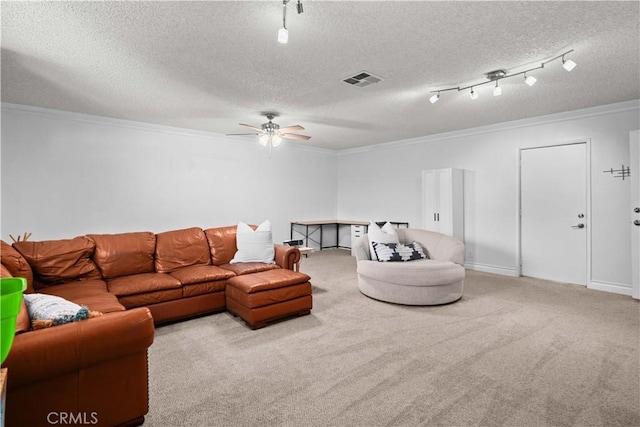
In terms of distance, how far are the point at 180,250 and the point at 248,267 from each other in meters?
0.91

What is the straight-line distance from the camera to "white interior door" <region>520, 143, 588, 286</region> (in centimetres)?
478

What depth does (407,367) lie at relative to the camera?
8.09ft

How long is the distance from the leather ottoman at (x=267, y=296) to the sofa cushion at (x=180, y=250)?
0.79m

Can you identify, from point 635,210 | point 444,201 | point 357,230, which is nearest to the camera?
point 635,210

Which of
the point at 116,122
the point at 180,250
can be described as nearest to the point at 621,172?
the point at 180,250

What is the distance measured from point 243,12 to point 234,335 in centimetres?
272

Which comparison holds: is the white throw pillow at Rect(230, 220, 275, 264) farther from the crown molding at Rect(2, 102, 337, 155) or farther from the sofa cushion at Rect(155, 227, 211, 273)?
the crown molding at Rect(2, 102, 337, 155)

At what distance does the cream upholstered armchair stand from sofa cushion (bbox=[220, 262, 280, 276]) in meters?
1.21

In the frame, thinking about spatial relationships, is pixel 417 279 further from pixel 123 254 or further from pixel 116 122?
pixel 116 122

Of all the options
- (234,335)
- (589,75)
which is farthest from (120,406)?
(589,75)

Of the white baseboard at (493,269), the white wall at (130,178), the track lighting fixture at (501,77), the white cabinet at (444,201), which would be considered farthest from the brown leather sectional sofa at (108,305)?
the white baseboard at (493,269)

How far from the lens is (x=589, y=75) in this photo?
343 cm

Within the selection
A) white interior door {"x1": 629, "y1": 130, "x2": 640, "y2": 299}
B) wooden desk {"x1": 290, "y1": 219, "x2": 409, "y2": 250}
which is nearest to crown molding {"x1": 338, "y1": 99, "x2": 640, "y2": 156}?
white interior door {"x1": 629, "y1": 130, "x2": 640, "y2": 299}

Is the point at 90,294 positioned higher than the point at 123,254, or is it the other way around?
the point at 123,254
